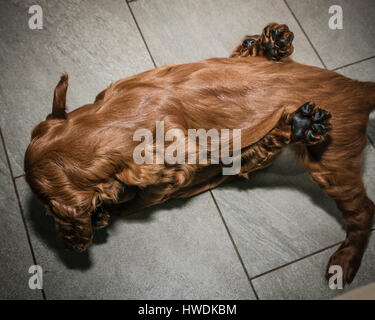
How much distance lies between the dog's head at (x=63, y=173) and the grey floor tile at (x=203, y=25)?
3.56 feet

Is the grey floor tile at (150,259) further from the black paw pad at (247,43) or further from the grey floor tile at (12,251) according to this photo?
the black paw pad at (247,43)

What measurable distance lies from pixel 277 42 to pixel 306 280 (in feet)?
4.85

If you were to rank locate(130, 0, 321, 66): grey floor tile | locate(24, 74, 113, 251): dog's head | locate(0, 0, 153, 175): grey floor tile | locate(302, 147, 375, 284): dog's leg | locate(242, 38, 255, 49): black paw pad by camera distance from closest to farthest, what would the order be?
1. locate(24, 74, 113, 251): dog's head
2. locate(302, 147, 375, 284): dog's leg
3. locate(242, 38, 255, 49): black paw pad
4. locate(0, 0, 153, 175): grey floor tile
5. locate(130, 0, 321, 66): grey floor tile

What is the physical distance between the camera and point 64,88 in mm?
1582

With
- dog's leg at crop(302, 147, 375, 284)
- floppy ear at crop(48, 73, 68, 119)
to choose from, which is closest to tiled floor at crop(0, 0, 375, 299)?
dog's leg at crop(302, 147, 375, 284)

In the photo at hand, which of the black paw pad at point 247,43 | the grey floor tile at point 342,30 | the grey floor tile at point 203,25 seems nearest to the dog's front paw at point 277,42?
the black paw pad at point 247,43

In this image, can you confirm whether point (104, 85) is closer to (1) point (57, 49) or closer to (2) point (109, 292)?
(1) point (57, 49)

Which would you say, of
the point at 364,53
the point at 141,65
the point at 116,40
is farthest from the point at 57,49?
the point at 364,53

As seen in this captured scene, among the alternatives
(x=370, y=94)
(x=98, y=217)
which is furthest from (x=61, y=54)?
(x=370, y=94)

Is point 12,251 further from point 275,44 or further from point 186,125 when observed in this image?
point 275,44

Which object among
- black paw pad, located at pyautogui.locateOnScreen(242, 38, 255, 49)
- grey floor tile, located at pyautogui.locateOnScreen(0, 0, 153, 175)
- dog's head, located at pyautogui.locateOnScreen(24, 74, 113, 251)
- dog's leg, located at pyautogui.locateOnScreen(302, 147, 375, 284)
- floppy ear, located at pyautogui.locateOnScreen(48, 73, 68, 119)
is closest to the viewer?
dog's head, located at pyautogui.locateOnScreen(24, 74, 113, 251)

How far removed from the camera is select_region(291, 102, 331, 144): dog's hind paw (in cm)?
144

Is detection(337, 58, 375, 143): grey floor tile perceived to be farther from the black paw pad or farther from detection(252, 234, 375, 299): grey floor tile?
detection(252, 234, 375, 299): grey floor tile

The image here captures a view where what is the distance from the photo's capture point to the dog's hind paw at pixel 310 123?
1.44 meters
